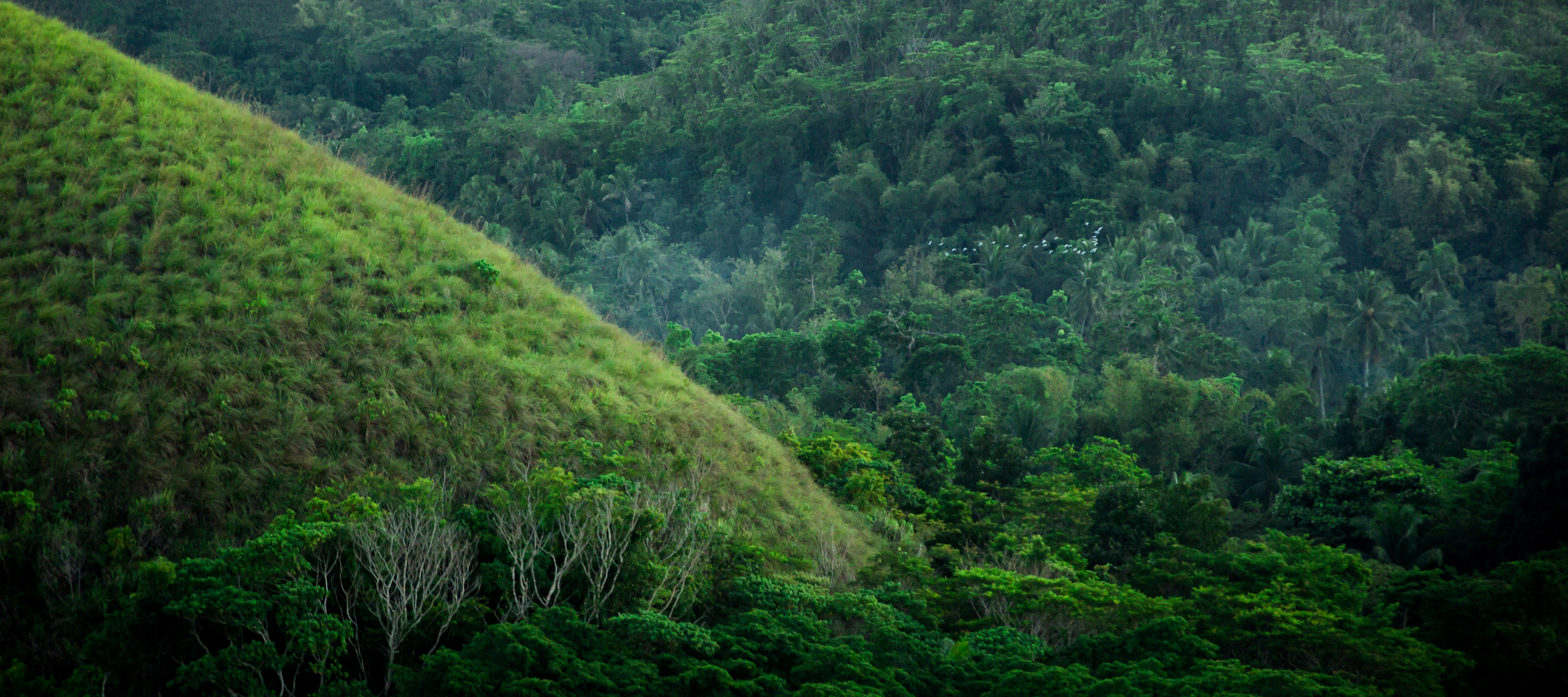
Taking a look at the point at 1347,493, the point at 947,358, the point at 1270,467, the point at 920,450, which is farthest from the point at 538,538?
the point at 947,358

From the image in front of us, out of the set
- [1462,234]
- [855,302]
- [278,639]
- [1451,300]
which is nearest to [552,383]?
[278,639]

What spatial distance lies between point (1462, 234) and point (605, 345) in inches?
2441

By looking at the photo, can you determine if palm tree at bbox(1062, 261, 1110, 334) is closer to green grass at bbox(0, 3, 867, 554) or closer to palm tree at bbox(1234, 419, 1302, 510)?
palm tree at bbox(1234, 419, 1302, 510)

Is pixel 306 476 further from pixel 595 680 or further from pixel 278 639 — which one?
pixel 595 680

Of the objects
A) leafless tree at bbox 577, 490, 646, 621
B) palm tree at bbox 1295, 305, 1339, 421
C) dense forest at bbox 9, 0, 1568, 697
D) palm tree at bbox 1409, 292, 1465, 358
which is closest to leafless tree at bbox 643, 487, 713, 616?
dense forest at bbox 9, 0, 1568, 697

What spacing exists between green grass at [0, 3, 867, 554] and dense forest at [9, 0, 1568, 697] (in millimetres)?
258

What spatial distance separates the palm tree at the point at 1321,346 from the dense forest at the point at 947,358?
0.23 metres

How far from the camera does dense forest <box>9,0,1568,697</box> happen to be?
11.5 m

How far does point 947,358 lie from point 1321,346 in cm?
2243

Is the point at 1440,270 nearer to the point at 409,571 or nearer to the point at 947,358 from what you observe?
the point at 947,358

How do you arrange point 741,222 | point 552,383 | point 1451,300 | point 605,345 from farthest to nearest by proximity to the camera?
point 741,222 → point 1451,300 → point 605,345 → point 552,383

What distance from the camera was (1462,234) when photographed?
6419 centimetres

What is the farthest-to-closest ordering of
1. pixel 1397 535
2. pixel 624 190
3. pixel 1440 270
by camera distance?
pixel 624 190, pixel 1440 270, pixel 1397 535

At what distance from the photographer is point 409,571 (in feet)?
37.8
